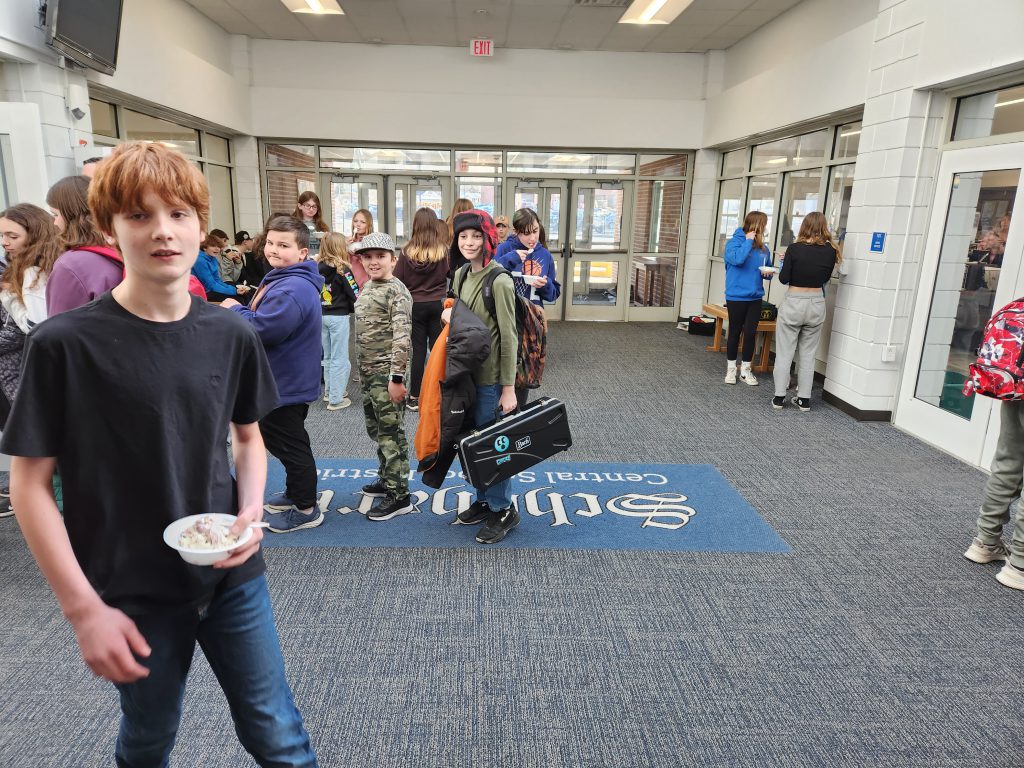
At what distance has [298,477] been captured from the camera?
3291 mm

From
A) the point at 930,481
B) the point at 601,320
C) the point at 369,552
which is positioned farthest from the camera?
the point at 601,320

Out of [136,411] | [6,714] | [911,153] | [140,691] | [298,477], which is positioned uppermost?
[911,153]

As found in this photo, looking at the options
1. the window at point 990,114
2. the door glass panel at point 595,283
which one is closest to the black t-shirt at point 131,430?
the window at point 990,114

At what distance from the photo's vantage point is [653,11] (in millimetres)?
7781

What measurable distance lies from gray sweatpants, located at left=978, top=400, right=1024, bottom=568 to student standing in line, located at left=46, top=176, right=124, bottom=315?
3.65m

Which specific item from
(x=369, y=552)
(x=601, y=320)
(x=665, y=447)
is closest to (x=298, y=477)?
(x=369, y=552)

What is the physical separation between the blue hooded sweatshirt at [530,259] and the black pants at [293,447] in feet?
7.05

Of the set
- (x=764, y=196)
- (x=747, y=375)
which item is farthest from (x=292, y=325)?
(x=764, y=196)

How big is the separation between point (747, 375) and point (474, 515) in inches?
164

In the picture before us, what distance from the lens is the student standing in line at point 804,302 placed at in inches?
219

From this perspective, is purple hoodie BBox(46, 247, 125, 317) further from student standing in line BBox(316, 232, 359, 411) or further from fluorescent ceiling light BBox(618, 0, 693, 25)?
fluorescent ceiling light BBox(618, 0, 693, 25)

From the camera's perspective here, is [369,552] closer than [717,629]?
No

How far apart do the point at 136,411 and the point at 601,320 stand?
9.72 metres

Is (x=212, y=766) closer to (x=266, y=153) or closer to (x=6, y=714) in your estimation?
(x=6, y=714)
